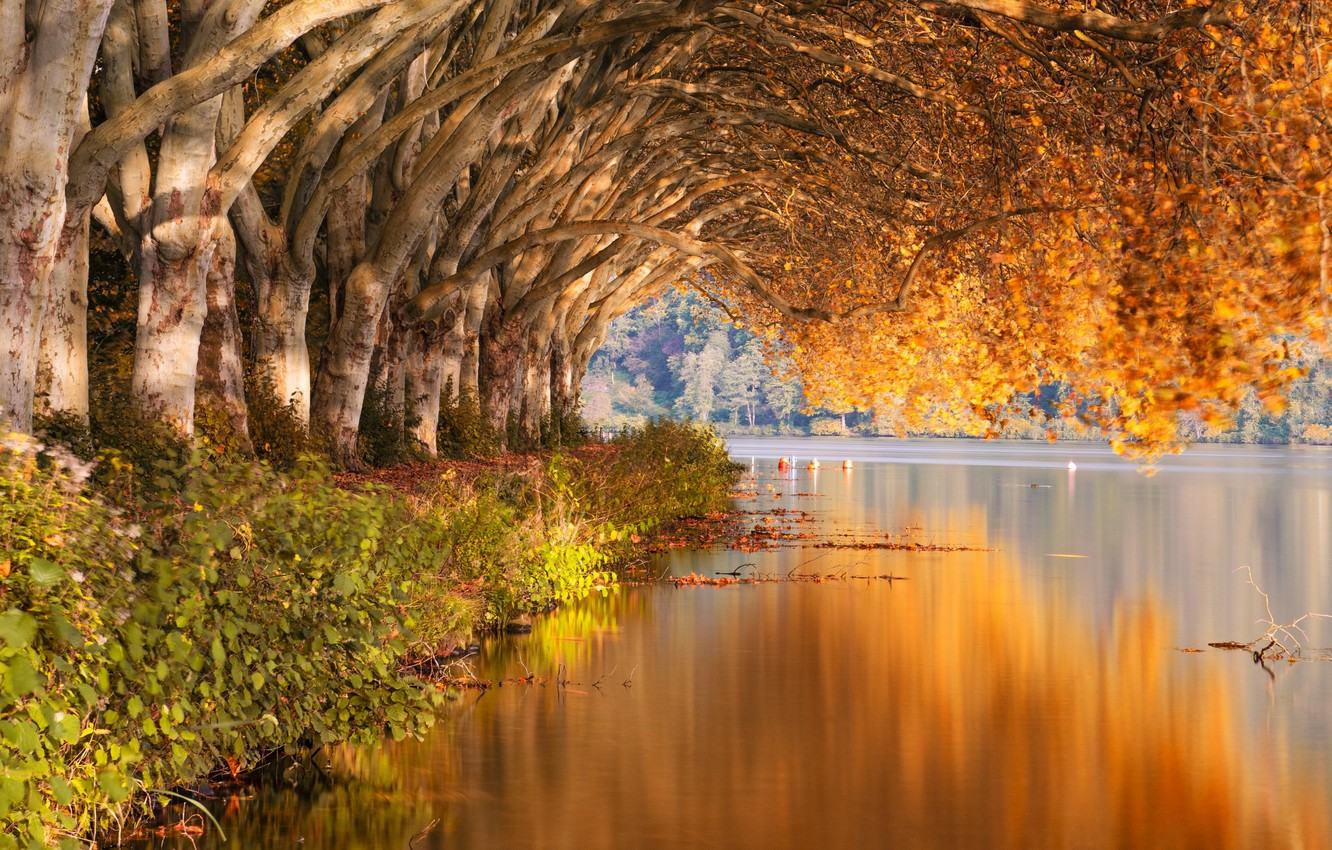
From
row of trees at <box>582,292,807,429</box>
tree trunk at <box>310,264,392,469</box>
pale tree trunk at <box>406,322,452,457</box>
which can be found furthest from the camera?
row of trees at <box>582,292,807,429</box>

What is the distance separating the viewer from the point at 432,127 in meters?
23.7

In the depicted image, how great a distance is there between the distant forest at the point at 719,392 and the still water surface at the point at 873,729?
134 metres

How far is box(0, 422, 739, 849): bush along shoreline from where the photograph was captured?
6352mm

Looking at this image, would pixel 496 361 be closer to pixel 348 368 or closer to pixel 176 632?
pixel 348 368

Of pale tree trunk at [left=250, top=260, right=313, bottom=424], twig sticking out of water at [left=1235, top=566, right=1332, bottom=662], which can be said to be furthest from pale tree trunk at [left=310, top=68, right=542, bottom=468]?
twig sticking out of water at [left=1235, top=566, right=1332, bottom=662]

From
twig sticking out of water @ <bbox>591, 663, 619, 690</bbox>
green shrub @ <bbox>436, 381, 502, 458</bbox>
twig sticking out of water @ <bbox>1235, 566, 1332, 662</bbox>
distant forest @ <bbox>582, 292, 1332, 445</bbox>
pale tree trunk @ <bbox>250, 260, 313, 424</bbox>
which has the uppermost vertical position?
distant forest @ <bbox>582, 292, 1332, 445</bbox>

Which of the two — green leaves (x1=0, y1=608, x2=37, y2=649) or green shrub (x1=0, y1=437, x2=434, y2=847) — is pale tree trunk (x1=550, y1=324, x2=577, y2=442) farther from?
green leaves (x1=0, y1=608, x2=37, y2=649)

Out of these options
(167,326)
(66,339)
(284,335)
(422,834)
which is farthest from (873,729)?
(284,335)

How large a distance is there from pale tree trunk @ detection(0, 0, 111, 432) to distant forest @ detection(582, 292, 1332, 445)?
141709 mm

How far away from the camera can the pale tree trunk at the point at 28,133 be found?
11062mm

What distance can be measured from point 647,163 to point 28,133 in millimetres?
19833

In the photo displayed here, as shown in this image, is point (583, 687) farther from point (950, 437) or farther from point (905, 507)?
point (950, 437)

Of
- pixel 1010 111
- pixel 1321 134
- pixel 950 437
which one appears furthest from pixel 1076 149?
pixel 950 437

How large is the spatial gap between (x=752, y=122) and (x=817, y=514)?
54.1 ft
